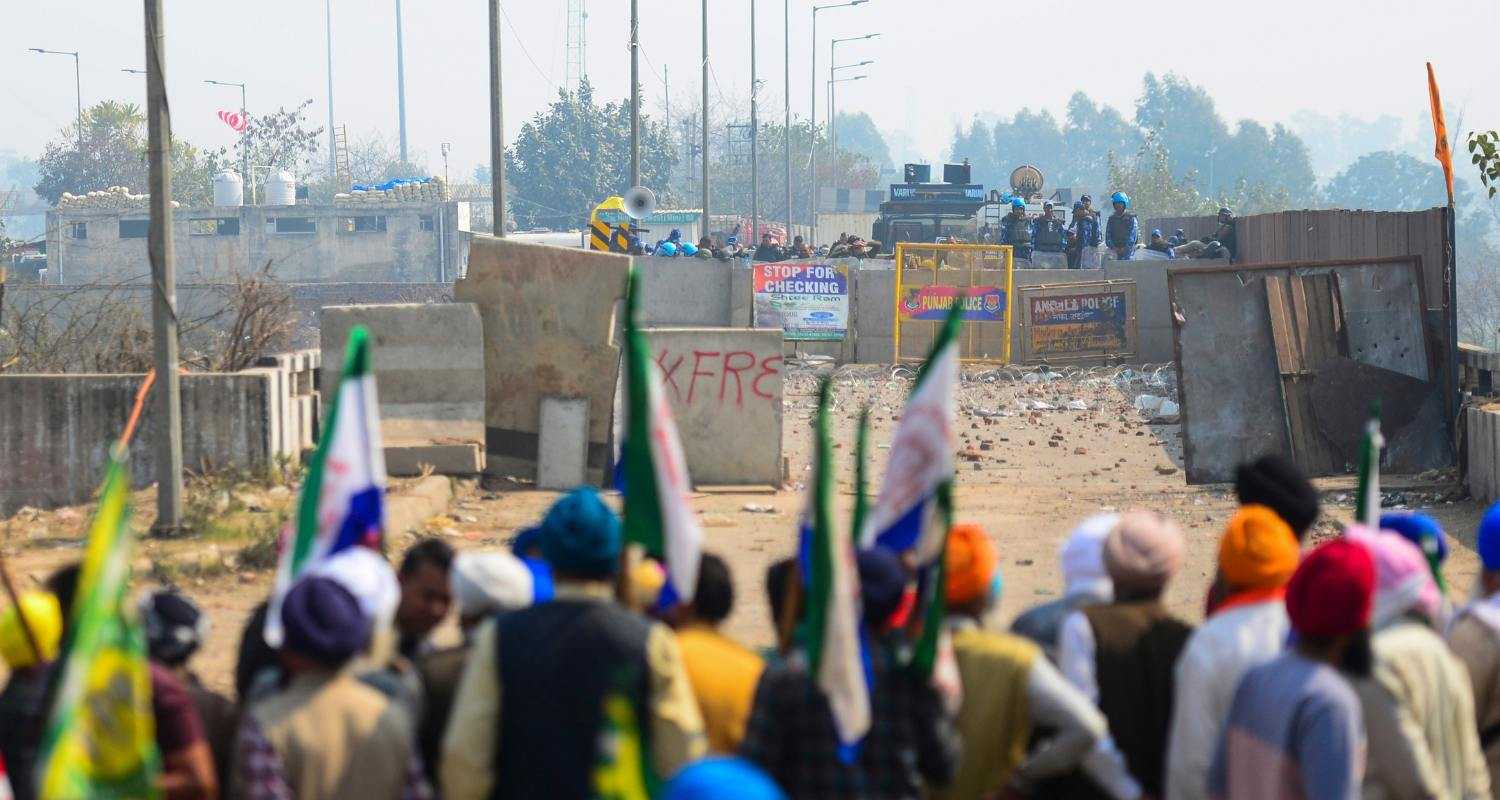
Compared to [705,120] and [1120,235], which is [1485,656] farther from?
[705,120]

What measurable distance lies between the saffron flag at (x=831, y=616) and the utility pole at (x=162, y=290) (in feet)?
28.4

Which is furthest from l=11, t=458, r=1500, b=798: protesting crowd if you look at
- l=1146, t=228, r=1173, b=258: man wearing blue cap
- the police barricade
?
l=1146, t=228, r=1173, b=258: man wearing blue cap

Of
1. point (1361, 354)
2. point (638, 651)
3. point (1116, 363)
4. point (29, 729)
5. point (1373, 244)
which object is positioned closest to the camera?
point (638, 651)

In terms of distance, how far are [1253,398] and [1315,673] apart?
10.9m

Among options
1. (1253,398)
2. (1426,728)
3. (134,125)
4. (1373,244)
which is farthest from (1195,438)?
(134,125)

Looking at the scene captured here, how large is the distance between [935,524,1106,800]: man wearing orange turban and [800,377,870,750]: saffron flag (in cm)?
49

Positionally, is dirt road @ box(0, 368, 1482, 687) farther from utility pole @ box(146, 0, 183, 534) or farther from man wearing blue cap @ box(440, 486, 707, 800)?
man wearing blue cap @ box(440, 486, 707, 800)

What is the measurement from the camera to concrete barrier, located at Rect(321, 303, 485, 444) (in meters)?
14.3

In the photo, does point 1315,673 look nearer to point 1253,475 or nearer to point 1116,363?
point 1253,475

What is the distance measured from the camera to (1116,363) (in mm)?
28469

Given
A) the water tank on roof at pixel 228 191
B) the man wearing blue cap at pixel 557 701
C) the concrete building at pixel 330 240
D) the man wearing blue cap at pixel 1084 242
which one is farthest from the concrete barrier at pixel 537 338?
the water tank on roof at pixel 228 191

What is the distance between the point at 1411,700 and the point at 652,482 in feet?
5.55

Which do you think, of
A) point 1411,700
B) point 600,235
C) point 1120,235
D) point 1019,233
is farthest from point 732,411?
point 1019,233

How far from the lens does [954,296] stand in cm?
2873
